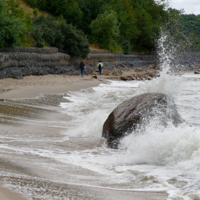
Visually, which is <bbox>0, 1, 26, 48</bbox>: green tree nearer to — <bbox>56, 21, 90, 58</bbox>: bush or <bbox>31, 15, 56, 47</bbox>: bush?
<bbox>31, 15, 56, 47</bbox>: bush

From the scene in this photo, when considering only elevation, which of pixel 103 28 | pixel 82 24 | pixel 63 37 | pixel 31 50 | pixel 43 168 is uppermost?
pixel 82 24

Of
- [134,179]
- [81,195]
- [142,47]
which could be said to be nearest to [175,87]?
[134,179]

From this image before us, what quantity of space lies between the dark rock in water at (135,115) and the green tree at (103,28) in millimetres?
31525

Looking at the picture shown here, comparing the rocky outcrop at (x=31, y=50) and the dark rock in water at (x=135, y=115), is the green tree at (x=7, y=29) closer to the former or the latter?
the rocky outcrop at (x=31, y=50)

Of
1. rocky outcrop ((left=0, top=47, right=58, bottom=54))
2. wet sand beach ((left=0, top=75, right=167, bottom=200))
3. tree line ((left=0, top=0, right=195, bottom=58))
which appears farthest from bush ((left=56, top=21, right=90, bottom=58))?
wet sand beach ((left=0, top=75, right=167, bottom=200))

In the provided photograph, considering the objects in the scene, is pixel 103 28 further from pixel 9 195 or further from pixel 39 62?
pixel 9 195

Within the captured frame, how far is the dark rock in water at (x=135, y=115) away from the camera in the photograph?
629 cm

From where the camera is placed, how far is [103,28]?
37.8 metres

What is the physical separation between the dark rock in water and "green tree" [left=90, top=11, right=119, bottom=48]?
31525 mm

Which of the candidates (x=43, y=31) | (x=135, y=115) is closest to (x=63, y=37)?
(x=43, y=31)

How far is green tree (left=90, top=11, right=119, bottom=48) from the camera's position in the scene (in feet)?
122

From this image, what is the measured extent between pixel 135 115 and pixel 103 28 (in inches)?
1293

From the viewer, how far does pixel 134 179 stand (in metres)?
4.05

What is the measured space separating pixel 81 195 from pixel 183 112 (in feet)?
28.4
